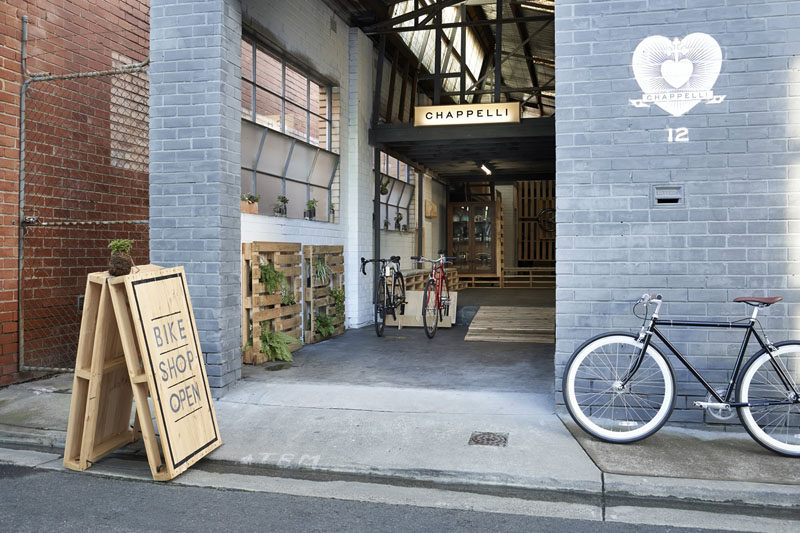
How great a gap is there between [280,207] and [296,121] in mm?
1392

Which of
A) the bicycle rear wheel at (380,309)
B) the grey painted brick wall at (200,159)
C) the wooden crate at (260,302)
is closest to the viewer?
the grey painted brick wall at (200,159)

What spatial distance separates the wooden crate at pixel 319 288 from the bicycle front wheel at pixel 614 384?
4609 millimetres

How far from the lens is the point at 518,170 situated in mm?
15219

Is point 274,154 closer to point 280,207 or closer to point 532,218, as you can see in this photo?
point 280,207

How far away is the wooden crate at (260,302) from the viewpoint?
696 centimetres

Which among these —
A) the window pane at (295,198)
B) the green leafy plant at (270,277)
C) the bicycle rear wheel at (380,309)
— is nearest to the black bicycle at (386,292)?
the bicycle rear wheel at (380,309)

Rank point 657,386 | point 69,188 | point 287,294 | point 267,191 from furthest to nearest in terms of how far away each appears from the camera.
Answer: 1. point 267,191
2. point 287,294
3. point 69,188
4. point 657,386

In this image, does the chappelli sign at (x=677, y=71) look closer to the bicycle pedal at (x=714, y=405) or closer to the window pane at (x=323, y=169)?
the bicycle pedal at (x=714, y=405)

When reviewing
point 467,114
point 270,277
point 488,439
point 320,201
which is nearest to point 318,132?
point 320,201

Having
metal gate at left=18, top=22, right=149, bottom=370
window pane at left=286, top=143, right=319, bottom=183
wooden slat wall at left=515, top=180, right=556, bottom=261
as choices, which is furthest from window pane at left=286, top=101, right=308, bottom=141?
wooden slat wall at left=515, top=180, right=556, bottom=261

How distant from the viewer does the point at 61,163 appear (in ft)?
21.1

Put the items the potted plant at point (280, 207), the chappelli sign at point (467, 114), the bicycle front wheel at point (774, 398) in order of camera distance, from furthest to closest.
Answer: the chappelli sign at point (467, 114) → the potted plant at point (280, 207) → the bicycle front wheel at point (774, 398)

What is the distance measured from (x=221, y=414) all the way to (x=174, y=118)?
2690 millimetres

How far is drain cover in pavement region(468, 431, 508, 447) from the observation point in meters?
4.19
